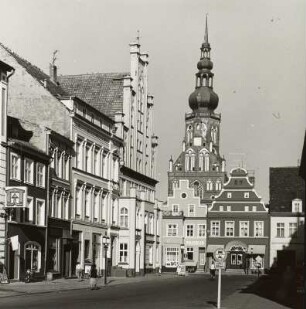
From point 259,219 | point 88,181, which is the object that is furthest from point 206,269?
point 88,181

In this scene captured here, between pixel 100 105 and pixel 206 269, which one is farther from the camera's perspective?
pixel 206 269

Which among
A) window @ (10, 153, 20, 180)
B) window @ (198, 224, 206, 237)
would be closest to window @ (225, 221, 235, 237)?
window @ (198, 224, 206, 237)

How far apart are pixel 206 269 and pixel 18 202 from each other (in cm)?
6191

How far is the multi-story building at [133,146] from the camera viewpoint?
69812 millimetres

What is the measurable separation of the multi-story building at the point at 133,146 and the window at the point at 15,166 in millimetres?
23134

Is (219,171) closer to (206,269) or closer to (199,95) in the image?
(199,95)

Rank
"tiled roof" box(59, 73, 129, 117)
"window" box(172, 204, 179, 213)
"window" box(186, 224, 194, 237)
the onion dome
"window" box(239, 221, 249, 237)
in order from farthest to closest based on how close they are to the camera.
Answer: the onion dome < "window" box(172, 204, 179, 213) < "window" box(186, 224, 194, 237) < "window" box(239, 221, 249, 237) < "tiled roof" box(59, 73, 129, 117)

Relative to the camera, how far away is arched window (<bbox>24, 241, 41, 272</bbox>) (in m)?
48.0

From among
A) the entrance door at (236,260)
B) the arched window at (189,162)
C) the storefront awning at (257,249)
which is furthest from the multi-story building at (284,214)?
the arched window at (189,162)

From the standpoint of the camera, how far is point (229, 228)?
338 ft

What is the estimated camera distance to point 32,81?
185ft

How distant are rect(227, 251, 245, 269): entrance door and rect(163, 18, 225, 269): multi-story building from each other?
430 cm

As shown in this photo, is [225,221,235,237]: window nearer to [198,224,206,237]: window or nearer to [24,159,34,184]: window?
[198,224,206,237]: window

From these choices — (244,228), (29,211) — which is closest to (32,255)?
(29,211)
